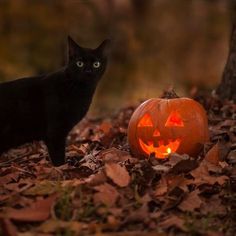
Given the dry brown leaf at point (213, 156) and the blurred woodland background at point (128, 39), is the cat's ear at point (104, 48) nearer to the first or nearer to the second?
the dry brown leaf at point (213, 156)

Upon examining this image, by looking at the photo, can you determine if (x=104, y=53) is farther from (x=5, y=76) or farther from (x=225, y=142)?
(x=5, y=76)

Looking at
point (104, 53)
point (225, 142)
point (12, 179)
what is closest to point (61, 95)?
point (104, 53)

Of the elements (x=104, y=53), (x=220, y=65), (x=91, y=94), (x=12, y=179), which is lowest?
(x=220, y=65)

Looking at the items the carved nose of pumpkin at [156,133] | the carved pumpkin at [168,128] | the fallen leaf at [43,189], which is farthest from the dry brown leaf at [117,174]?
the carved nose of pumpkin at [156,133]

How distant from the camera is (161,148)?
4.01 metres

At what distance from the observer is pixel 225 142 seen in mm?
4121

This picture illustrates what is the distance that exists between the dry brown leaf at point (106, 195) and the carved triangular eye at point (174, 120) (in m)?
1.01

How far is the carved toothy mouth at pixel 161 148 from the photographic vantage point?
3959 millimetres

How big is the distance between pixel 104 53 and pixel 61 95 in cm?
64

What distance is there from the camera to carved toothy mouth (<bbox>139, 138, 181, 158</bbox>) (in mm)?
3959

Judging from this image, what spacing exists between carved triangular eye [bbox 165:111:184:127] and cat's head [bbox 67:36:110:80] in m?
0.92

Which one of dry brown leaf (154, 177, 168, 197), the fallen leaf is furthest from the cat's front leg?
dry brown leaf (154, 177, 168, 197)

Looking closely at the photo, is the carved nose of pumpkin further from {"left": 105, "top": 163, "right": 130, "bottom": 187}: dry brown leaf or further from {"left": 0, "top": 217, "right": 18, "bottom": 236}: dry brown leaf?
{"left": 0, "top": 217, "right": 18, "bottom": 236}: dry brown leaf

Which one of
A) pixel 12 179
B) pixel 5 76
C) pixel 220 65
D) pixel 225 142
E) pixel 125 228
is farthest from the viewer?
pixel 220 65
